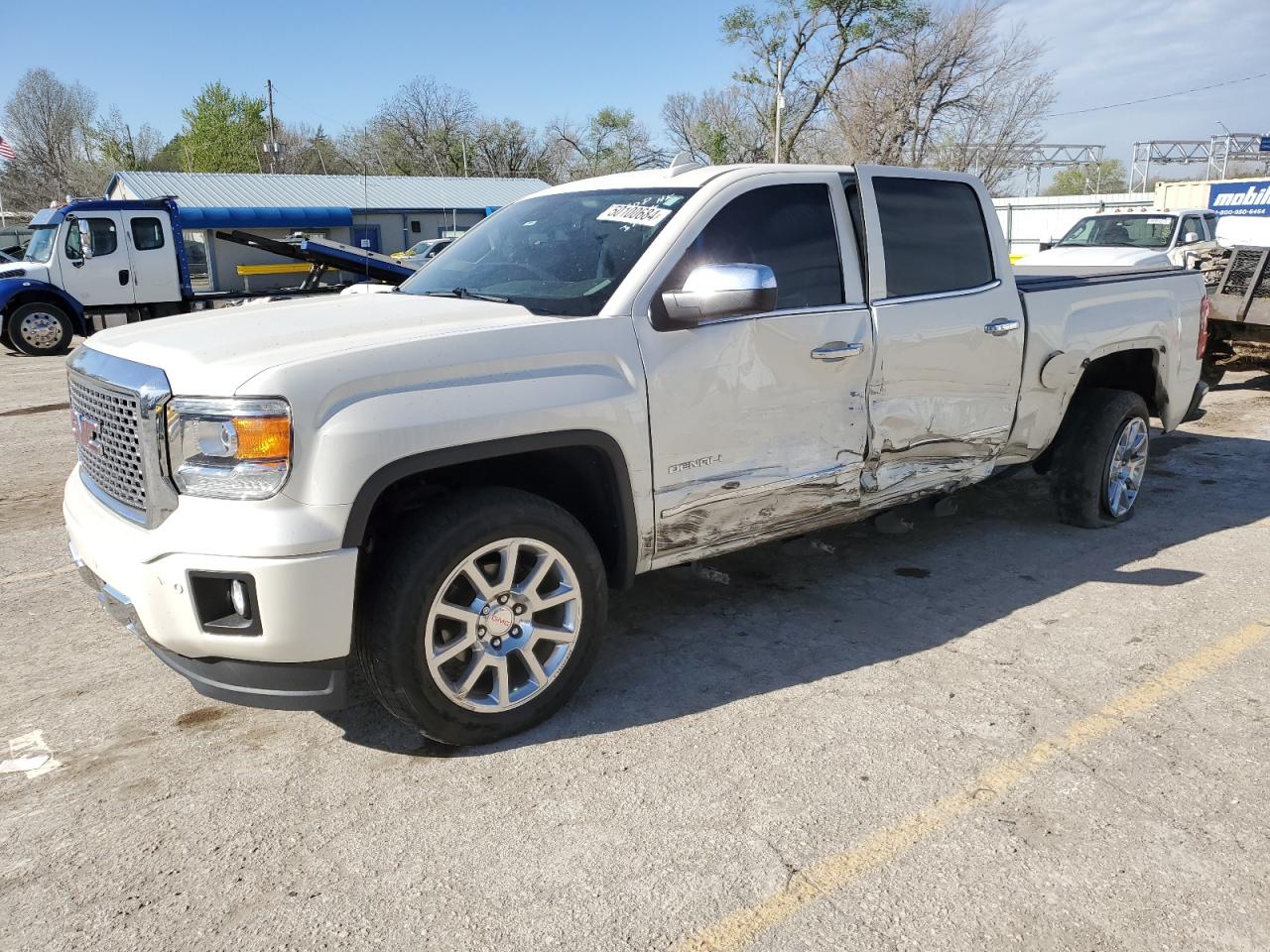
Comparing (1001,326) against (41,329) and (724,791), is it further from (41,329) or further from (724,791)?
(41,329)

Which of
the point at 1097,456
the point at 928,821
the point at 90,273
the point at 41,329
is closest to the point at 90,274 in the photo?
the point at 90,273

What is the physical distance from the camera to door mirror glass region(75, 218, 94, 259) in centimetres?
1609

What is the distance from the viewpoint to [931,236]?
4.59 metres

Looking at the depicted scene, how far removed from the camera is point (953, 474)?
479 cm

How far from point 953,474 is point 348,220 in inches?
1151

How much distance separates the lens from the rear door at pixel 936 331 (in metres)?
4.27

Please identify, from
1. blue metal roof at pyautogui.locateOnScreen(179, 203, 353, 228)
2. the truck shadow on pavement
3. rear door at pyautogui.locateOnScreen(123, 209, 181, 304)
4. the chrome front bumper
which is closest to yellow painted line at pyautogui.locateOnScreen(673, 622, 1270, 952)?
the truck shadow on pavement

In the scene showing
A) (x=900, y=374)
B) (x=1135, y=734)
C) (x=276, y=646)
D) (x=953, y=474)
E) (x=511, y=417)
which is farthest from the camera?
(x=953, y=474)

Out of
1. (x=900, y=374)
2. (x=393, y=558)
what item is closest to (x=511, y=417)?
(x=393, y=558)

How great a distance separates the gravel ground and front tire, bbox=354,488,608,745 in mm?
174

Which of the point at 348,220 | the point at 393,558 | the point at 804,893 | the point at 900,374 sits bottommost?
the point at 804,893

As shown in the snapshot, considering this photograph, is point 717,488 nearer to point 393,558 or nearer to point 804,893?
point 393,558

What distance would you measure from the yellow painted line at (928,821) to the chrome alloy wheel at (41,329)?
17.1 m

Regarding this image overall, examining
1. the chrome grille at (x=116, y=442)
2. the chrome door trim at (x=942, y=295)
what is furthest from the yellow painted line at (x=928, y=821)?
the chrome grille at (x=116, y=442)
